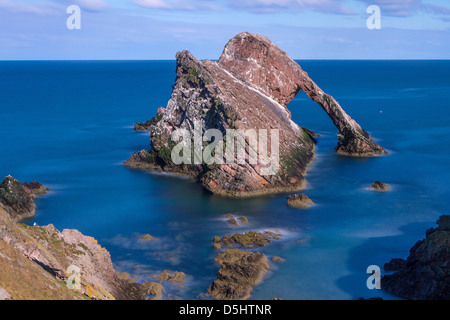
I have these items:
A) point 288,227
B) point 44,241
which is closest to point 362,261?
point 288,227

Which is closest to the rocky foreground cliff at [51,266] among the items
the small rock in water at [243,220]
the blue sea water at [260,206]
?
the blue sea water at [260,206]

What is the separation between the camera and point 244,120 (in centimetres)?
4744

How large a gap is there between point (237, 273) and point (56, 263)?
10710 mm

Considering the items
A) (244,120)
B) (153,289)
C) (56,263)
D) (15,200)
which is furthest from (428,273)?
(15,200)

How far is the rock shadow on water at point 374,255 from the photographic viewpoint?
90.8 ft

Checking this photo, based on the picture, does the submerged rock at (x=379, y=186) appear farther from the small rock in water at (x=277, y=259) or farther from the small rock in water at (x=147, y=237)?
the small rock in water at (x=147, y=237)

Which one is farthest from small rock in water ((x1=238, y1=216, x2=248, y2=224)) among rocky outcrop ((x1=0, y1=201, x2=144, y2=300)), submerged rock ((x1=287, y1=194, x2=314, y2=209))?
rocky outcrop ((x1=0, y1=201, x2=144, y2=300))

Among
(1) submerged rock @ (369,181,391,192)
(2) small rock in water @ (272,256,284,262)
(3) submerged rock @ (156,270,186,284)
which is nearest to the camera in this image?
(3) submerged rock @ (156,270,186,284)

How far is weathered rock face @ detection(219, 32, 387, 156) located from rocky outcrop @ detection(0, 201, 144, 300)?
35.1m

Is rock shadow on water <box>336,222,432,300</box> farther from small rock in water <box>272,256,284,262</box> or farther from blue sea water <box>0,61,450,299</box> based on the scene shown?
small rock in water <box>272,256,284,262</box>

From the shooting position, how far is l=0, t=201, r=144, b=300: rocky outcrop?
19.1 meters

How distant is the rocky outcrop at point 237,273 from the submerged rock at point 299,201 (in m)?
10.4
